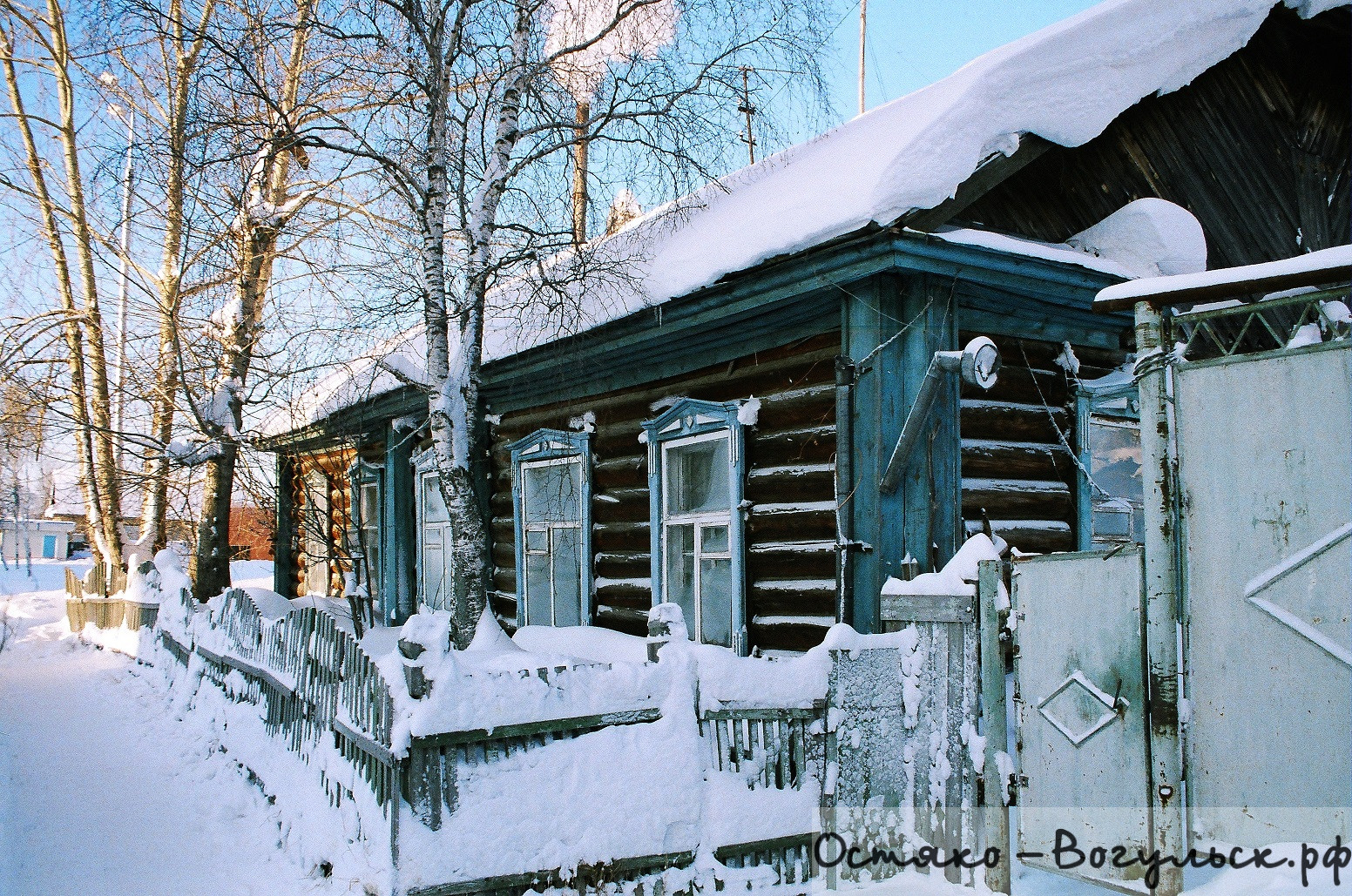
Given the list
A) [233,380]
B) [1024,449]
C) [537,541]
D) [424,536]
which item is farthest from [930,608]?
[233,380]

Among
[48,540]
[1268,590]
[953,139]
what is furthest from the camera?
[48,540]

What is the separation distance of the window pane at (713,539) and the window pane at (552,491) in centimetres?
178

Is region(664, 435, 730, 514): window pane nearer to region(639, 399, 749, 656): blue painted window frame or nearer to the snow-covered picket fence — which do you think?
region(639, 399, 749, 656): blue painted window frame

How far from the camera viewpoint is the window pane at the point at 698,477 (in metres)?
6.89

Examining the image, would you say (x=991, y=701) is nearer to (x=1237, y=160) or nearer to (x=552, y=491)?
(x=552, y=491)

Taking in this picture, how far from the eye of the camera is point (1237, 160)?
24.8 feet

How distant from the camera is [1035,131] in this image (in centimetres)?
559

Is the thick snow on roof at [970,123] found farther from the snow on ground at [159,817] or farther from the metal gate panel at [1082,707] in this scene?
the snow on ground at [159,817]

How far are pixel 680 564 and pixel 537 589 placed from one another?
2.44m

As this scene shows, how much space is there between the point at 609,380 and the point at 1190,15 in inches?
201

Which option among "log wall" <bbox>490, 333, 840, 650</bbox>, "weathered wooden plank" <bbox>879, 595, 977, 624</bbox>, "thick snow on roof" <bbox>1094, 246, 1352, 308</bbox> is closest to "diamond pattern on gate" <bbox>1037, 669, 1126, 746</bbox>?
"weathered wooden plank" <bbox>879, 595, 977, 624</bbox>

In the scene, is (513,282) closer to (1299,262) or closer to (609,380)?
(609,380)

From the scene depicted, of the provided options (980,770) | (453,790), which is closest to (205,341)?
(453,790)

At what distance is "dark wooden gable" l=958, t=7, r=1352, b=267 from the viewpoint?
650cm
